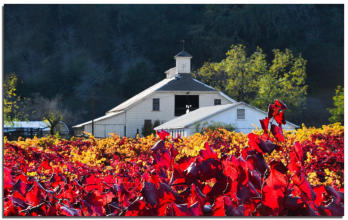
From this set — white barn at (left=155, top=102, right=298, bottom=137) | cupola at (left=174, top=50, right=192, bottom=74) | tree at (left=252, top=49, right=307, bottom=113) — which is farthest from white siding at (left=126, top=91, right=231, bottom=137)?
white barn at (left=155, top=102, right=298, bottom=137)

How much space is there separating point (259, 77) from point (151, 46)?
14248mm

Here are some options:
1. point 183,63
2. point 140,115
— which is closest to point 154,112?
point 140,115

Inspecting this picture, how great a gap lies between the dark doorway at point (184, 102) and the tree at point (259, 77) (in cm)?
553

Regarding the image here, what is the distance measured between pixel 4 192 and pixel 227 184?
870 mm

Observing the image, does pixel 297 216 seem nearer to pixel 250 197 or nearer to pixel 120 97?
pixel 250 197

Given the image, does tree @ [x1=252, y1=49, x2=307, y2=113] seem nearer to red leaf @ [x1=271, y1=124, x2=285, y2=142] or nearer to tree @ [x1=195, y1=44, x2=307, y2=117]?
tree @ [x1=195, y1=44, x2=307, y2=117]

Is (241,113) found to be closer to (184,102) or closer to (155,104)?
(155,104)

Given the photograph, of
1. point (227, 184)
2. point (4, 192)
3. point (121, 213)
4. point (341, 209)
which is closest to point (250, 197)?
point (227, 184)

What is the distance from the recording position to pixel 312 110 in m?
43.0

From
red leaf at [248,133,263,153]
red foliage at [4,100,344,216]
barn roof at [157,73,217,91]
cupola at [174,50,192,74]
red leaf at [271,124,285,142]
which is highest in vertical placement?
cupola at [174,50,192,74]

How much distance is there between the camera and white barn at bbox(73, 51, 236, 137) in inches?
1494

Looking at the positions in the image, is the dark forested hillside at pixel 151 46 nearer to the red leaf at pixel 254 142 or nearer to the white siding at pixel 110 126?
the white siding at pixel 110 126

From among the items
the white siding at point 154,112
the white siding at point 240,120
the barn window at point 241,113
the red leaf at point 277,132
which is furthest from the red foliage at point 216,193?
the white siding at point 154,112

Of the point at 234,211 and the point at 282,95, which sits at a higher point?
the point at 282,95
